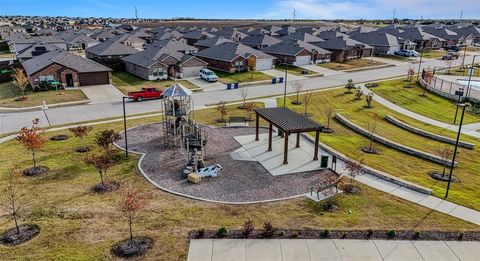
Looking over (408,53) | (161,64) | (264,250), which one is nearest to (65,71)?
(161,64)

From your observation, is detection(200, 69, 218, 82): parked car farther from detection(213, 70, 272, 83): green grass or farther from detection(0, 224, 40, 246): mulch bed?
detection(0, 224, 40, 246): mulch bed

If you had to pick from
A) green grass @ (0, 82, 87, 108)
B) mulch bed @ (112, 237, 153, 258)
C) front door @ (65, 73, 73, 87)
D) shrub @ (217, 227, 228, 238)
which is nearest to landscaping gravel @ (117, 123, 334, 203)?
shrub @ (217, 227, 228, 238)

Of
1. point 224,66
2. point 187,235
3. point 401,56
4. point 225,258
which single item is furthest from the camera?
point 401,56

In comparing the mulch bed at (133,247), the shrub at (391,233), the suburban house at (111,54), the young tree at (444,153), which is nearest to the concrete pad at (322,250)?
the shrub at (391,233)

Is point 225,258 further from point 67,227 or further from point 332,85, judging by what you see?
point 332,85

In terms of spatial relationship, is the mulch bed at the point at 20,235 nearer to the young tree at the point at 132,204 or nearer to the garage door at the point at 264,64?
the young tree at the point at 132,204

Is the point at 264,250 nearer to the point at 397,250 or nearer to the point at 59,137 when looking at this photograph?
the point at 397,250

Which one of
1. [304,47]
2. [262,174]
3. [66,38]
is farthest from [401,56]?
[66,38]

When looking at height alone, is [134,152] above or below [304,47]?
below
